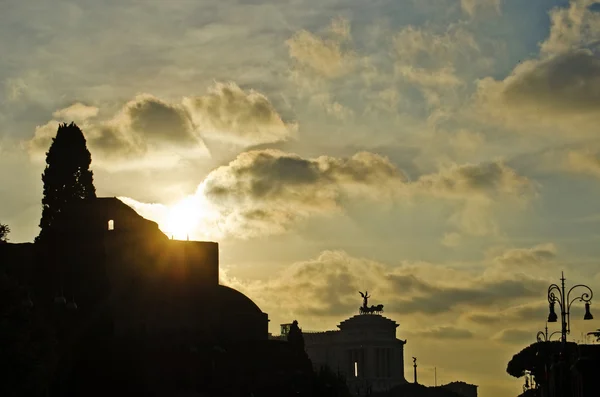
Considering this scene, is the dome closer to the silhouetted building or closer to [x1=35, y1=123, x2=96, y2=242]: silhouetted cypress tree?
the silhouetted building

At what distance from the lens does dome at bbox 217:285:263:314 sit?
138875 mm

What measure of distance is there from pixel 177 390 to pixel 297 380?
829 inches

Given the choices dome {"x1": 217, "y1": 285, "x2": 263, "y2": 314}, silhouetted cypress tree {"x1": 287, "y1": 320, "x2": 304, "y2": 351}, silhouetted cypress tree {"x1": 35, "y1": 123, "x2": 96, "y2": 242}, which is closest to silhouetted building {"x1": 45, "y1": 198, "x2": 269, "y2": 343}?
silhouetted cypress tree {"x1": 35, "y1": 123, "x2": 96, "y2": 242}

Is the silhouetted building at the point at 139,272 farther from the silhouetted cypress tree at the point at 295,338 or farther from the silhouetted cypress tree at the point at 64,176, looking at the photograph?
the silhouetted cypress tree at the point at 295,338

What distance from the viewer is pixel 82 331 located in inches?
4323

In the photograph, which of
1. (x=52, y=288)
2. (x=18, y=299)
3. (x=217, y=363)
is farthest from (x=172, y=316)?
(x=18, y=299)

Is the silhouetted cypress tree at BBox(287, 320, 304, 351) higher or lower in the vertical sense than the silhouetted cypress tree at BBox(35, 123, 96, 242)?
lower

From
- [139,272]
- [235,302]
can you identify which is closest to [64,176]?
[139,272]

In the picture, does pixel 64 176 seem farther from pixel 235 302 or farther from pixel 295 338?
pixel 295 338

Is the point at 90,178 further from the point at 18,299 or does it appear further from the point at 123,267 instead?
the point at 18,299

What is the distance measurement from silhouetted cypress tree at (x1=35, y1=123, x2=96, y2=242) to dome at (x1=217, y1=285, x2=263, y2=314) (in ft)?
72.9

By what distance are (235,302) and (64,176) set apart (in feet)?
95.2

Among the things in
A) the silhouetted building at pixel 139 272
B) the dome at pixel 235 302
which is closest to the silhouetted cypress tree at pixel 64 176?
the silhouetted building at pixel 139 272

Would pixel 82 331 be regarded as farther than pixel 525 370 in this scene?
No
